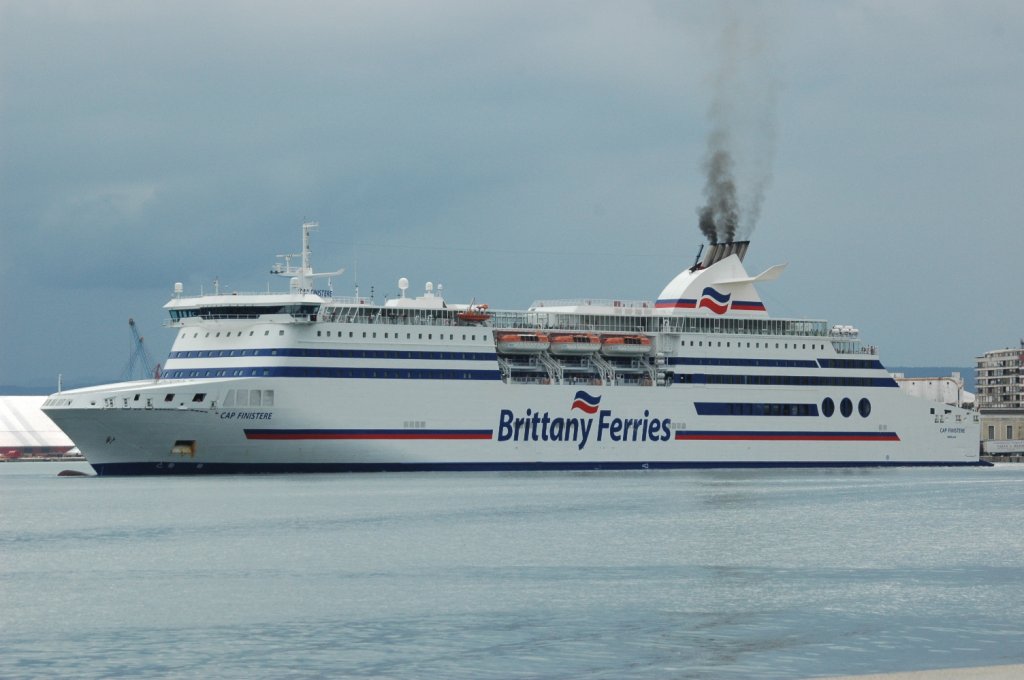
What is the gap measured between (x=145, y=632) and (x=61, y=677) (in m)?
3.37

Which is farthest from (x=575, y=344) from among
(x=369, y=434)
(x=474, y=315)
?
(x=369, y=434)

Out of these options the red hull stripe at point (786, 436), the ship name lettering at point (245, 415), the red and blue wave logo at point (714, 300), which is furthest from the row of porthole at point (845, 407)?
the ship name lettering at point (245, 415)

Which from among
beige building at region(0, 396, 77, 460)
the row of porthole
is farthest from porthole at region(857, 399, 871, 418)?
beige building at region(0, 396, 77, 460)

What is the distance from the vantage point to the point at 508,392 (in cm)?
6341

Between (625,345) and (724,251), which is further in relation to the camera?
(724,251)

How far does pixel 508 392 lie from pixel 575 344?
14.0ft

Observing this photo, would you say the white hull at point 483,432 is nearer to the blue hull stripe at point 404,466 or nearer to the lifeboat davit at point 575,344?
the blue hull stripe at point 404,466

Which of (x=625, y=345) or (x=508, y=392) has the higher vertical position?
(x=625, y=345)

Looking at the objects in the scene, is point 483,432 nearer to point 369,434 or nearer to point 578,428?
point 578,428

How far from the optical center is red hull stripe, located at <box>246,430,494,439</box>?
5738 centimetres

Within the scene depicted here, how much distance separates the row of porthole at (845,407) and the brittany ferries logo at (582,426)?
28.8 feet

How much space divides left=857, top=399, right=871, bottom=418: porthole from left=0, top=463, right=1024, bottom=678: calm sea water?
22120mm

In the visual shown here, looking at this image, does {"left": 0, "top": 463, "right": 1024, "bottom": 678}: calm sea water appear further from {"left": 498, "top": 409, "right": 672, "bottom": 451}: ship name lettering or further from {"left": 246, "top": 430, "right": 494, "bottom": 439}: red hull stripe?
{"left": 498, "top": 409, "right": 672, "bottom": 451}: ship name lettering

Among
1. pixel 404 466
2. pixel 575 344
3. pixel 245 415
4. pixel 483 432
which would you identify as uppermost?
pixel 575 344
